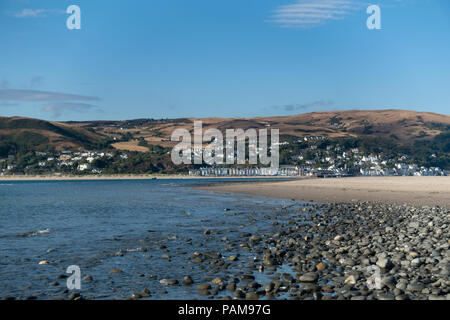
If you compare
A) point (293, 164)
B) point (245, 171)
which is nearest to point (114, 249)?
point (245, 171)

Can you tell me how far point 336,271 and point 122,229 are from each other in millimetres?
13267

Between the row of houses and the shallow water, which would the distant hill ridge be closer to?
the row of houses

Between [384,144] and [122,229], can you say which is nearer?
[122,229]

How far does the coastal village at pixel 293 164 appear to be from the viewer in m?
156

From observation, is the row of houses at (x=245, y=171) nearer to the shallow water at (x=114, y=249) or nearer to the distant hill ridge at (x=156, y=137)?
the distant hill ridge at (x=156, y=137)

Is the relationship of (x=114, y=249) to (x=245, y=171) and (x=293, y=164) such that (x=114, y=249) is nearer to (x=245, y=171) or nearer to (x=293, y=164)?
(x=245, y=171)

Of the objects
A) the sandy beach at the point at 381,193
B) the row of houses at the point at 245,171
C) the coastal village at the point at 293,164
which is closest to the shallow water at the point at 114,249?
the sandy beach at the point at 381,193

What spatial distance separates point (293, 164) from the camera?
183m

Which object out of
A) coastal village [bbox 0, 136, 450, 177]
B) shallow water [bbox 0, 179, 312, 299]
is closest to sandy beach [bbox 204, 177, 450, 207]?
shallow water [bbox 0, 179, 312, 299]

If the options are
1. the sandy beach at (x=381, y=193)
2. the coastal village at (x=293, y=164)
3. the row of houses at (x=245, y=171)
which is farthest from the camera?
the row of houses at (x=245, y=171)
